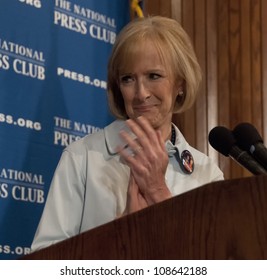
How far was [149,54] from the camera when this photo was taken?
242cm

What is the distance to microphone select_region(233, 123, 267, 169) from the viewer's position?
1.76 m

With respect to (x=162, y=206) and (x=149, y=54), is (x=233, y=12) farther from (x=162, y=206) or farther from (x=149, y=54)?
(x=162, y=206)

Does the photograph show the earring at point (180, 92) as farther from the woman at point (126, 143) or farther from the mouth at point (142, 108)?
the mouth at point (142, 108)

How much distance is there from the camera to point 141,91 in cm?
241

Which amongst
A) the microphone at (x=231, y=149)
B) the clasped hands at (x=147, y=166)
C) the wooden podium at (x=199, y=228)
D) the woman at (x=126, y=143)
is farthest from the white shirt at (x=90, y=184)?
the wooden podium at (x=199, y=228)

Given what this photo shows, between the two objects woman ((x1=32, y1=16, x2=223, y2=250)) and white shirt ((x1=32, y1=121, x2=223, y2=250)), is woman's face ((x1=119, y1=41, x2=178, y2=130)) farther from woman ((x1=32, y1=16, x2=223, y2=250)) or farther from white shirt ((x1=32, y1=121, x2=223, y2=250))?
white shirt ((x1=32, y1=121, x2=223, y2=250))

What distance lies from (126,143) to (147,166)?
0.22m

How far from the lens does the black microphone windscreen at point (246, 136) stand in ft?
5.92

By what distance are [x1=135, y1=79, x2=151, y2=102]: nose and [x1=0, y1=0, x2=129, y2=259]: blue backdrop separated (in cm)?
46

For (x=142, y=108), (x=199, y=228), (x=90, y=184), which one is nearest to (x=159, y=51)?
(x=142, y=108)

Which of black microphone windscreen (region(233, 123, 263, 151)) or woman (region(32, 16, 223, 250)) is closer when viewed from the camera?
black microphone windscreen (region(233, 123, 263, 151))

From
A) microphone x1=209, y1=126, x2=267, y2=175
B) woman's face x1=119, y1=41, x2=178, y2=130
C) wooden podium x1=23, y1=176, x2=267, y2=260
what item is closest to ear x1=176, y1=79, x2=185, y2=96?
woman's face x1=119, y1=41, x2=178, y2=130

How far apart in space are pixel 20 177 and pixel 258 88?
1175 mm
